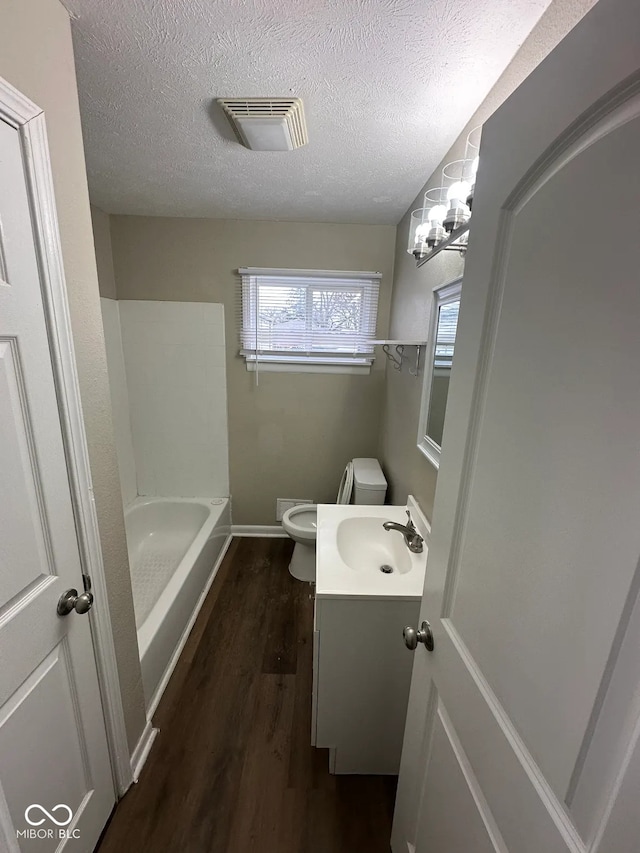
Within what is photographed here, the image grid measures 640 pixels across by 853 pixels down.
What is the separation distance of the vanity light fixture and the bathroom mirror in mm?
158

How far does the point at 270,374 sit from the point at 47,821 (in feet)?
7.18

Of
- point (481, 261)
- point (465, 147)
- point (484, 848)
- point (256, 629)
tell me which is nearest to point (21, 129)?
point (481, 261)

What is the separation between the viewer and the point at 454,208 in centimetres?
105

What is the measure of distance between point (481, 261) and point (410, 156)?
1.13 meters

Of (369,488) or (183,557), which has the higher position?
(369,488)

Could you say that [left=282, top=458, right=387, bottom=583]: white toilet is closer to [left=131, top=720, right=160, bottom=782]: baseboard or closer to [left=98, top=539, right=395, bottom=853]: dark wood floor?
[left=98, top=539, right=395, bottom=853]: dark wood floor

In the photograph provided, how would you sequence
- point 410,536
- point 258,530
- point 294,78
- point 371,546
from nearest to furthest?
point 294,78, point 410,536, point 371,546, point 258,530

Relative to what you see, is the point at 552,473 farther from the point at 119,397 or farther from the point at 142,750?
the point at 119,397

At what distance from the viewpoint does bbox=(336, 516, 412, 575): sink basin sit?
1441 millimetres

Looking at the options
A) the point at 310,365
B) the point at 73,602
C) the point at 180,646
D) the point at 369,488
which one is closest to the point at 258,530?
the point at 180,646

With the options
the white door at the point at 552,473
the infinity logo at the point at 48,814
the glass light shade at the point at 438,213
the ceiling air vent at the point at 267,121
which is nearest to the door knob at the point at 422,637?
the white door at the point at 552,473

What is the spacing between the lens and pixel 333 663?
47.4 inches

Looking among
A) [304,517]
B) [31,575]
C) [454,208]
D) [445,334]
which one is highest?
[454,208]

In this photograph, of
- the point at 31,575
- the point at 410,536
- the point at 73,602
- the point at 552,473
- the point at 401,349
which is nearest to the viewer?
the point at 552,473
